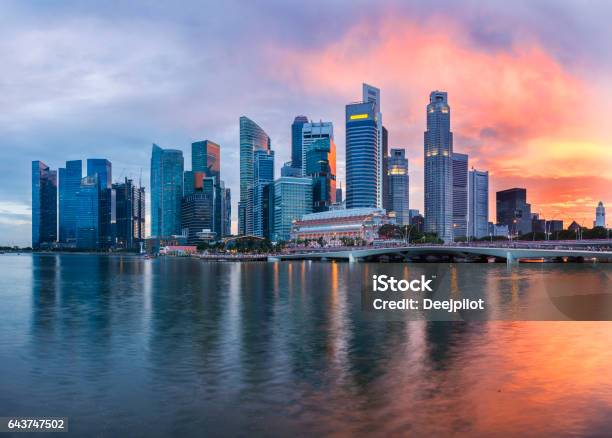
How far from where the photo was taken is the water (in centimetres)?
1914

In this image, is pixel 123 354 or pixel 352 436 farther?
pixel 123 354

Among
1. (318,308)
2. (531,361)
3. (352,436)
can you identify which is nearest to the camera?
Result: (352,436)

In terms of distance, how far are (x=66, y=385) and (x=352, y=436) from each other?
594 inches

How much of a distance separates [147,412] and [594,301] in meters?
54.7

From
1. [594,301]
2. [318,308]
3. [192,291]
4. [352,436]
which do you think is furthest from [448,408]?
[192,291]

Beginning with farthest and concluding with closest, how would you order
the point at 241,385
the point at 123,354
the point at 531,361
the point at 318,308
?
the point at 318,308 → the point at 123,354 → the point at 531,361 → the point at 241,385

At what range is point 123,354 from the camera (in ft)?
105

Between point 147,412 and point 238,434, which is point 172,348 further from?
point 238,434

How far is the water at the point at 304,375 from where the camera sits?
19.1 meters

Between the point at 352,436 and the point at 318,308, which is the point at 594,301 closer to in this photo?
the point at 318,308

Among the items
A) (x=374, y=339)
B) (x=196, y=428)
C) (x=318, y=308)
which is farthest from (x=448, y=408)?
(x=318, y=308)

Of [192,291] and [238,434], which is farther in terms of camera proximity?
[192,291]

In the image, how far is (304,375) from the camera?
26.2 m

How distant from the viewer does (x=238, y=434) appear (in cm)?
1792
